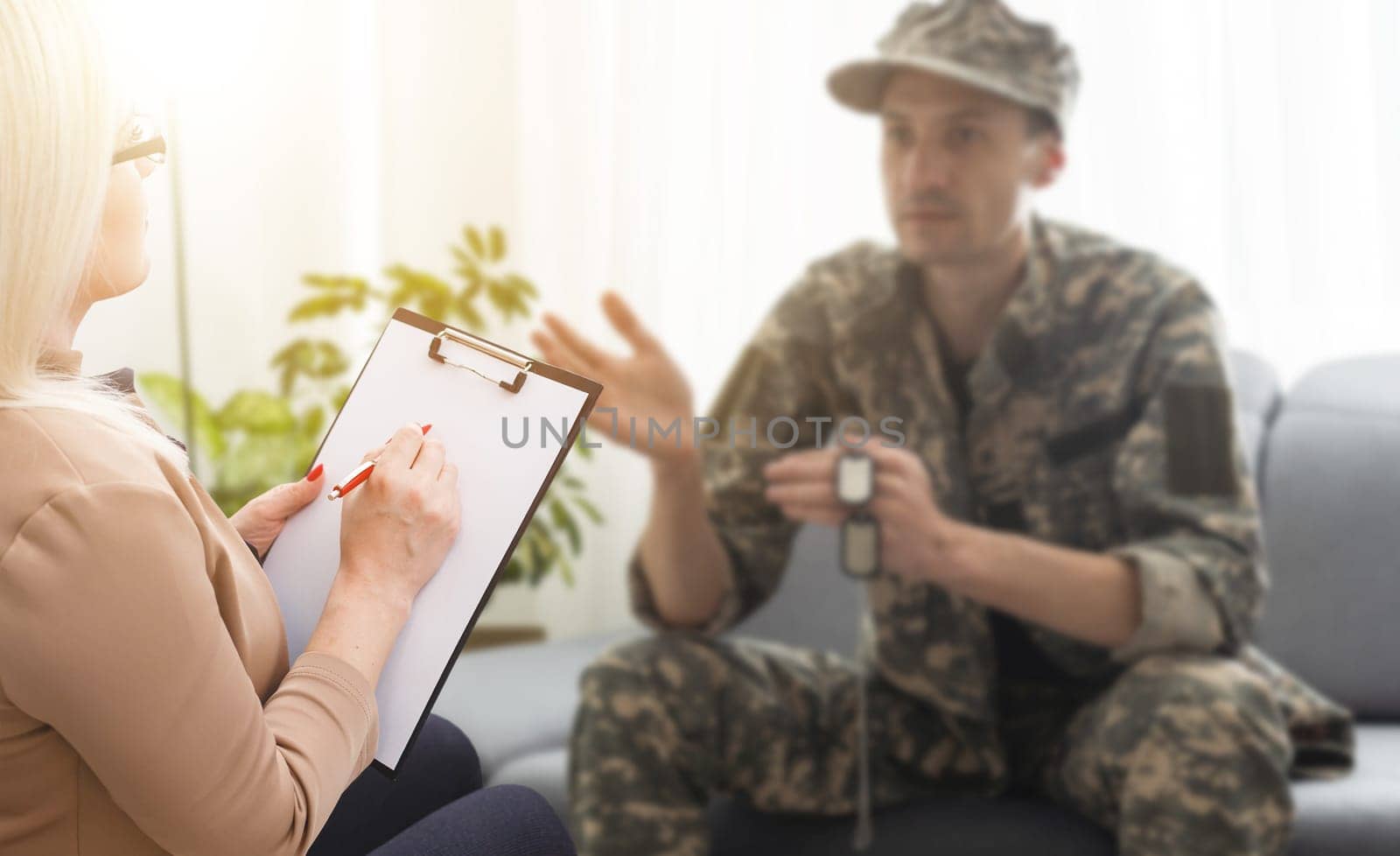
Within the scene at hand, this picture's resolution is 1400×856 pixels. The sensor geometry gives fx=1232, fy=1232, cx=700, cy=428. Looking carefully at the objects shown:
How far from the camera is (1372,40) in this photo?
Answer: 5.74 ft

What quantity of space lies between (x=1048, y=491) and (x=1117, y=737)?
0.99 ft

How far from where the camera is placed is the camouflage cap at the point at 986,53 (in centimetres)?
138

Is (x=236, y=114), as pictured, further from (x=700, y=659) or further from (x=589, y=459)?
(x=700, y=659)

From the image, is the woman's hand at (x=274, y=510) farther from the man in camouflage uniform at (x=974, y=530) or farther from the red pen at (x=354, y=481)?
the man in camouflage uniform at (x=974, y=530)

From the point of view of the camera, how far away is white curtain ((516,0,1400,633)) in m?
1.77

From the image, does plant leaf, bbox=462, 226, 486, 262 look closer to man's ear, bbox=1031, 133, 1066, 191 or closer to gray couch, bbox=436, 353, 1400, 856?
gray couch, bbox=436, 353, 1400, 856

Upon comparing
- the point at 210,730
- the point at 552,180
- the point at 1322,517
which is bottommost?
the point at 1322,517

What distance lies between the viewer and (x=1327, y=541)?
1494mm

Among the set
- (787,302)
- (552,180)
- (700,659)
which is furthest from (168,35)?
(700,659)

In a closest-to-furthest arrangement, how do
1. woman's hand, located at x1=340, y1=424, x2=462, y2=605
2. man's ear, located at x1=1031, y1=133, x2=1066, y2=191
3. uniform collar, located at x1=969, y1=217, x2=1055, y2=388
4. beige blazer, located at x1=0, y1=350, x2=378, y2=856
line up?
beige blazer, located at x1=0, y1=350, x2=378, y2=856, woman's hand, located at x1=340, y1=424, x2=462, y2=605, uniform collar, located at x1=969, y1=217, x2=1055, y2=388, man's ear, located at x1=1031, y1=133, x2=1066, y2=191

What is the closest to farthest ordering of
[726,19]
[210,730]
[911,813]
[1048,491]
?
[210,730] < [911,813] < [1048,491] < [726,19]

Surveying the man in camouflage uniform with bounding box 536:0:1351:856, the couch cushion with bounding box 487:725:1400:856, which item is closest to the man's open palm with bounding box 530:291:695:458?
the man in camouflage uniform with bounding box 536:0:1351:856

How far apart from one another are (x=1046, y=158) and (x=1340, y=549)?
1.94 ft

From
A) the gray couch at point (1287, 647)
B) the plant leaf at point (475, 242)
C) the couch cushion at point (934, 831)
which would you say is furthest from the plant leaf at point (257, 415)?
the couch cushion at point (934, 831)
